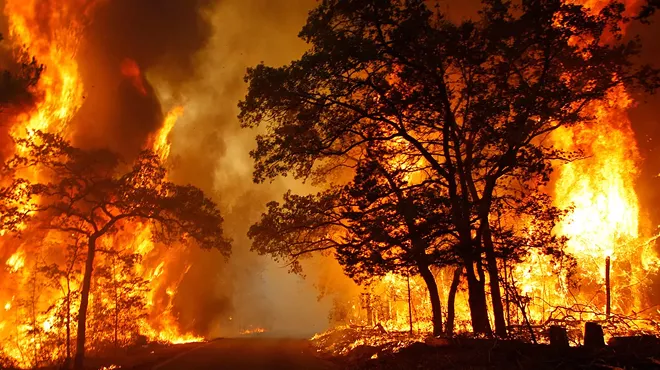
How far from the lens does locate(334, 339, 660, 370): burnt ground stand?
24.5 ft

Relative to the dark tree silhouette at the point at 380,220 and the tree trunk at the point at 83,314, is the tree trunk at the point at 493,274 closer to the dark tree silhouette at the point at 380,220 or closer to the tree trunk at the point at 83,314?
the dark tree silhouette at the point at 380,220

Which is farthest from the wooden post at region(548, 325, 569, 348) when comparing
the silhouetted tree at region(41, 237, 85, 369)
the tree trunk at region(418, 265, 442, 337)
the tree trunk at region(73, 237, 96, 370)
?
the tree trunk at region(73, 237, 96, 370)

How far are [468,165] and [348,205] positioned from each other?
411 centimetres

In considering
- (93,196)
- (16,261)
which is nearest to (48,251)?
(16,261)

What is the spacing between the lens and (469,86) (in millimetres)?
13375

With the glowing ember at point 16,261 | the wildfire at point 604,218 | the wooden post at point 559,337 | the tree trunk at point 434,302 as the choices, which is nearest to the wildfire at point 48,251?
the glowing ember at point 16,261

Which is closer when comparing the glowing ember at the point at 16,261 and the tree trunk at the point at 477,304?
the tree trunk at the point at 477,304

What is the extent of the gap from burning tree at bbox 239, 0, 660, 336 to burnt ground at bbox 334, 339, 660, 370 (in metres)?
3.01

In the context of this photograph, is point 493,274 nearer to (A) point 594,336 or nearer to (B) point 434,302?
(A) point 594,336

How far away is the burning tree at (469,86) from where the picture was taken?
1212cm

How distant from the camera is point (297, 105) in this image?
13625mm

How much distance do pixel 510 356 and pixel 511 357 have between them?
40mm

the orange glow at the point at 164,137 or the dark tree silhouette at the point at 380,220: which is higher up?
the orange glow at the point at 164,137

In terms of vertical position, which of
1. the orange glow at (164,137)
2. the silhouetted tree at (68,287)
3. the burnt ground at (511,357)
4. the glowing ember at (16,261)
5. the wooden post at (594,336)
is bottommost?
the burnt ground at (511,357)
